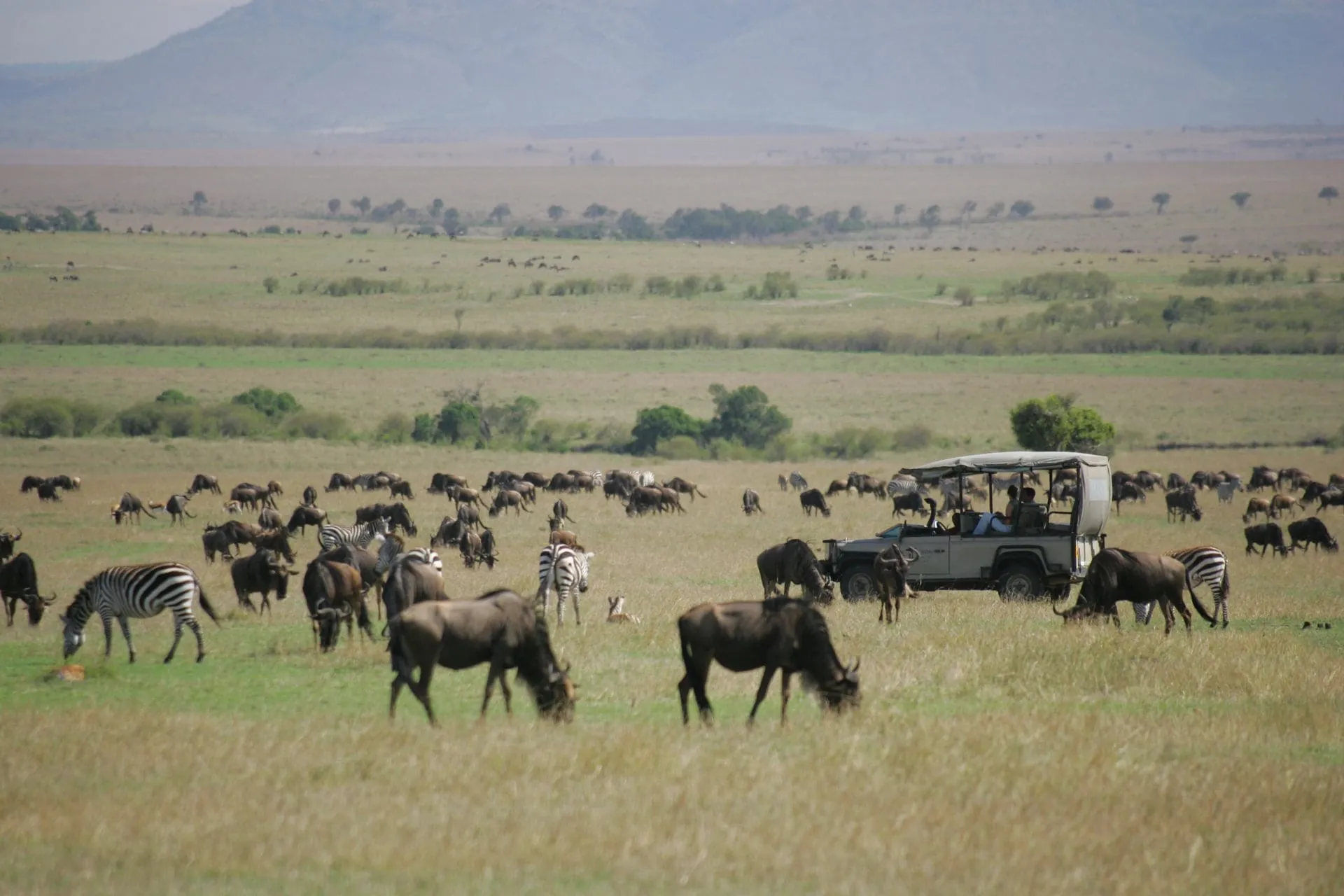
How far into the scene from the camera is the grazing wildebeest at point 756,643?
1284 cm

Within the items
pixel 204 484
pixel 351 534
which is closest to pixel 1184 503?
pixel 351 534

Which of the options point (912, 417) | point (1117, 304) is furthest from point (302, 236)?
point (912, 417)

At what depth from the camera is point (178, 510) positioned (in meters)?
38.2

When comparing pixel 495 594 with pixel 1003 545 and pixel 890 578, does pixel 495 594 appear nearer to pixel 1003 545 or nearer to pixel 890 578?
pixel 890 578

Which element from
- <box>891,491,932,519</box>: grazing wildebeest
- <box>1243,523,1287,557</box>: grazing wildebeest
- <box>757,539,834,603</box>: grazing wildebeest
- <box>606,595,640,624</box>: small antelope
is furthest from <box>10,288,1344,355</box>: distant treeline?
<box>606,595,640,624</box>: small antelope

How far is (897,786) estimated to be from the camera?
11.6 m

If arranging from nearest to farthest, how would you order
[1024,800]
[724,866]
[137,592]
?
[724,866], [1024,800], [137,592]

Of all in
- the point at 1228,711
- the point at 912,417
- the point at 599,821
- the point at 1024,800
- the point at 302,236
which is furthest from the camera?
the point at 302,236

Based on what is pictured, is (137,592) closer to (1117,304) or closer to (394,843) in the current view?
(394,843)

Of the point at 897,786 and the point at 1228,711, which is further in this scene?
the point at 1228,711

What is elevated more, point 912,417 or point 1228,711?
point 1228,711

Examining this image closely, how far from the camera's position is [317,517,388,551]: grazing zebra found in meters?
26.5

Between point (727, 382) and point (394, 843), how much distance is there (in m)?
77.6

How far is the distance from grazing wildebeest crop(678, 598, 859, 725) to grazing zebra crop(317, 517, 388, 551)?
13.5 metres
